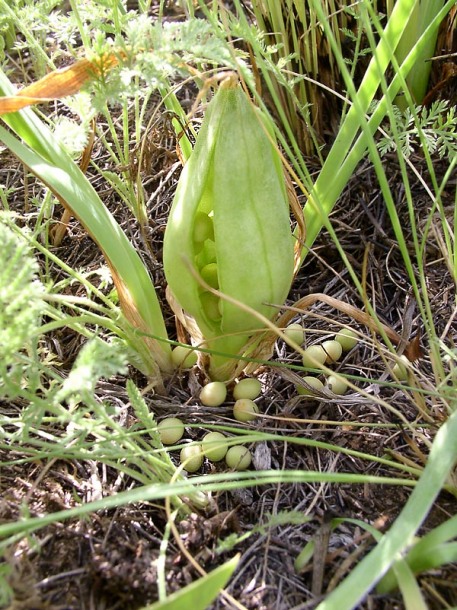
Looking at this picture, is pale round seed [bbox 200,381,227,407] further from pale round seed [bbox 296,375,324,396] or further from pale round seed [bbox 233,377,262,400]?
pale round seed [bbox 296,375,324,396]

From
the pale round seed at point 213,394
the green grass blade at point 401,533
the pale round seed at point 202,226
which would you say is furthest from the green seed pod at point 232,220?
the green grass blade at point 401,533

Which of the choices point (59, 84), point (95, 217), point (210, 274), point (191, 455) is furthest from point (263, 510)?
point (59, 84)

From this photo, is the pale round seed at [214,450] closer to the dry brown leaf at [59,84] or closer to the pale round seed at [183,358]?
the pale round seed at [183,358]

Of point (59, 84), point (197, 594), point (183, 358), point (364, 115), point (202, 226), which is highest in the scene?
point (59, 84)

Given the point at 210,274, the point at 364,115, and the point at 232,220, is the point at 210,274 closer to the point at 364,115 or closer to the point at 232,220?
the point at 232,220

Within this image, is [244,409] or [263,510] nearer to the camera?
[263,510]

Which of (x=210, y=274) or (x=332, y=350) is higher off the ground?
(x=210, y=274)

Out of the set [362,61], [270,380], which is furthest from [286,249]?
[362,61]
